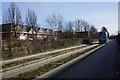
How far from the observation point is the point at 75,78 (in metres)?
5.97

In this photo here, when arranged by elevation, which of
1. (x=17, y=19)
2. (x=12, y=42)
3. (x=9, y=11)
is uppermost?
(x=9, y=11)

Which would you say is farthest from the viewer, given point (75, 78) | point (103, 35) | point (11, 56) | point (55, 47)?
point (103, 35)

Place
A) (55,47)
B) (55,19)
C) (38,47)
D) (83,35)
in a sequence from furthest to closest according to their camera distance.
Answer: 1. (83,35)
2. (55,19)
3. (55,47)
4. (38,47)

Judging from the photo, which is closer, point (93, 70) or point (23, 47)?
point (93, 70)

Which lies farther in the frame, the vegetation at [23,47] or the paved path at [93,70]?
the vegetation at [23,47]

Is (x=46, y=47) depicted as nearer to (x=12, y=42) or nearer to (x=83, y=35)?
(x=12, y=42)

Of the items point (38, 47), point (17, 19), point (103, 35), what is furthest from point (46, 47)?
point (103, 35)

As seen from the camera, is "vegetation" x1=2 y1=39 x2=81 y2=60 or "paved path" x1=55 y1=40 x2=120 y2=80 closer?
"paved path" x1=55 y1=40 x2=120 y2=80

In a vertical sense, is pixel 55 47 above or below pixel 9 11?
below

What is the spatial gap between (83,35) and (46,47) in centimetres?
5151

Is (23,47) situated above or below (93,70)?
above

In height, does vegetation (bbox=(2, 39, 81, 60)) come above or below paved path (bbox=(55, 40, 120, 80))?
above

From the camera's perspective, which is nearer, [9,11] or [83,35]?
[9,11]

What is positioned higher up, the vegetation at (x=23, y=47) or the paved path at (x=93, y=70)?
the vegetation at (x=23, y=47)
